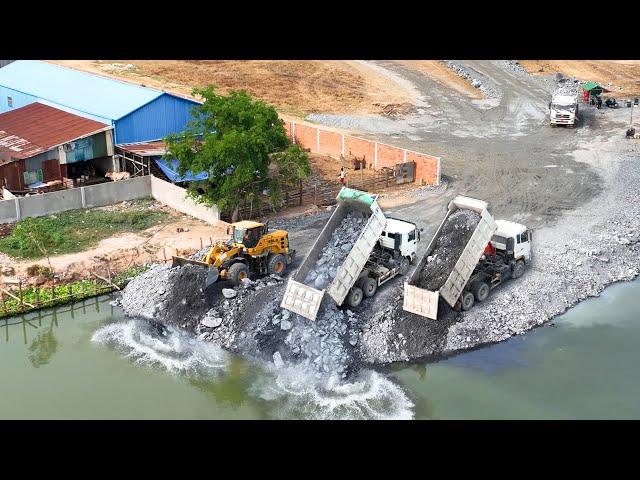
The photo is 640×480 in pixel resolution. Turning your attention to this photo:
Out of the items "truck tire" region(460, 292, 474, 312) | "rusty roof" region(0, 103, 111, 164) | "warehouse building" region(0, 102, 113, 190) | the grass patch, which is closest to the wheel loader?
the grass patch

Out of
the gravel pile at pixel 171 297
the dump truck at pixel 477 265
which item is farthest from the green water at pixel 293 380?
the dump truck at pixel 477 265

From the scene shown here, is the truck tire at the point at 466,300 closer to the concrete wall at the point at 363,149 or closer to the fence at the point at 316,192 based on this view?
the fence at the point at 316,192

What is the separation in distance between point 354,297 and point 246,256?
4.07 meters

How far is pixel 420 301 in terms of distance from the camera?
70.6ft

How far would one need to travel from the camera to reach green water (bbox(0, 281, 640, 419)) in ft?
60.9

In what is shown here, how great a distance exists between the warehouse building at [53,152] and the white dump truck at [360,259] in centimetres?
1626

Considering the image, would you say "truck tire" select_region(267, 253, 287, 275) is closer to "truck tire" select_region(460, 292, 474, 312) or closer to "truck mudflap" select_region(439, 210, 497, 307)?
"truck mudflap" select_region(439, 210, 497, 307)

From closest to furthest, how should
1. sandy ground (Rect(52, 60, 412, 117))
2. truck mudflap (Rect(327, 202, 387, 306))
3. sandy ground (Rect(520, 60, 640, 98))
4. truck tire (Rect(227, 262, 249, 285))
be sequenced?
truck mudflap (Rect(327, 202, 387, 306)) → truck tire (Rect(227, 262, 249, 285)) → sandy ground (Rect(52, 60, 412, 117)) → sandy ground (Rect(520, 60, 640, 98))

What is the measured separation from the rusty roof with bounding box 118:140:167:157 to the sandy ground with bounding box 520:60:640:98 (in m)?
33.3

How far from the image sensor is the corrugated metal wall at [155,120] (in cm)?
3616

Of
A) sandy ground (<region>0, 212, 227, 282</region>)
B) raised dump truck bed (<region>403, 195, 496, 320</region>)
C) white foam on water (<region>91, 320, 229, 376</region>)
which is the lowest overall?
white foam on water (<region>91, 320, 229, 376</region>)

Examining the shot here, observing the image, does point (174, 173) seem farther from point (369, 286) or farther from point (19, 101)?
point (19, 101)

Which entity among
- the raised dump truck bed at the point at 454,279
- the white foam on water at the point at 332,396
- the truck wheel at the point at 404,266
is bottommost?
the white foam on water at the point at 332,396

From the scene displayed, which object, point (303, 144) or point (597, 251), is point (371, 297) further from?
point (303, 144)
